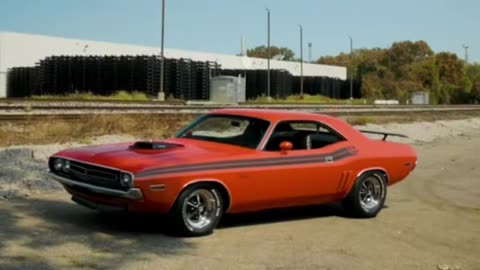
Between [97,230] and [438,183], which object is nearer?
[97,230]

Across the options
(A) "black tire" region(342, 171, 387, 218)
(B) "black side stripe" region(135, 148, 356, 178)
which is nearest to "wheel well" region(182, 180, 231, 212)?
(B) "black side stripe" region(135, 148, 356, 178)

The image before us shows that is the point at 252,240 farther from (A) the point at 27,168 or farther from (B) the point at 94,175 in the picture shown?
(A) the point at 27,168

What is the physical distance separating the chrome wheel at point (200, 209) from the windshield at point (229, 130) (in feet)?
2.95

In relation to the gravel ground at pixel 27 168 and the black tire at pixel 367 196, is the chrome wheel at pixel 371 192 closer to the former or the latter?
the black tire at pixel 367 196

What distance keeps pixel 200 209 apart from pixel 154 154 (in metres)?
0.74

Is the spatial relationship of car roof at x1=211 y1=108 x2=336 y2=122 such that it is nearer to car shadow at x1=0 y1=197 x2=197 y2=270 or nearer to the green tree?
car shadow at x1=0 y1=197 x2=197 y2=270

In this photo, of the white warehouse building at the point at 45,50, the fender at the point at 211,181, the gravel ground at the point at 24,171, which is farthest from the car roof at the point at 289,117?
the white warehouse building at the point at 45,50

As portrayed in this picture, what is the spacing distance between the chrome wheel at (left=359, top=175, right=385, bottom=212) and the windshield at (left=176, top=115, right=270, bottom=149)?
67.0 inches

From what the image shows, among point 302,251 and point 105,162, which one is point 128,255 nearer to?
point 105,162

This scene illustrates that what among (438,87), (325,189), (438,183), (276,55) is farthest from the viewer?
(276,55)

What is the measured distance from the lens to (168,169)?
6844mm

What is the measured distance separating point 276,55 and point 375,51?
2357 cm

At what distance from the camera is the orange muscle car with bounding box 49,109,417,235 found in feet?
22.5

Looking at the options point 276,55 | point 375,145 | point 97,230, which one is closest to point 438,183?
point 375,145
